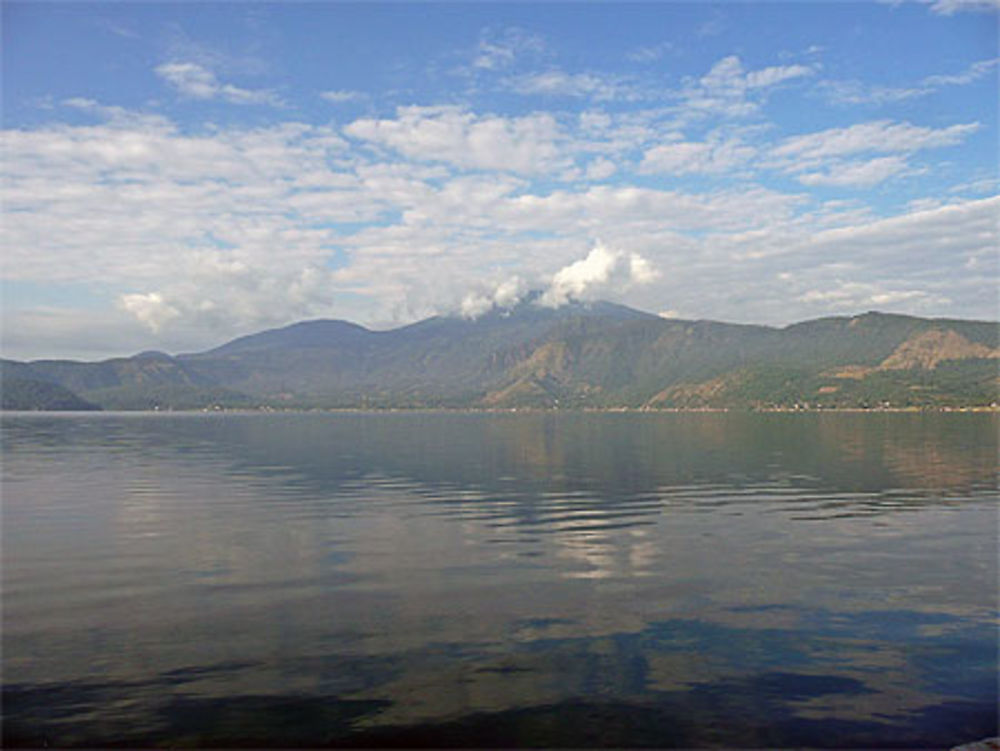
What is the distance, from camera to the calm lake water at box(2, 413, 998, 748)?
18.6 metres

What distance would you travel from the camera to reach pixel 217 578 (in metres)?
34.3

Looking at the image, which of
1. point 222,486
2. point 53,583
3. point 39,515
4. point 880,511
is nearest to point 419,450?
point 222,486

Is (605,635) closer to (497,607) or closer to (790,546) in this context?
(497,607)

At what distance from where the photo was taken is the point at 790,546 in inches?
1614

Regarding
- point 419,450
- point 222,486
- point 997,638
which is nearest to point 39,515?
point 222,486

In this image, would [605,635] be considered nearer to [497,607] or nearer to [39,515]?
[497,607]

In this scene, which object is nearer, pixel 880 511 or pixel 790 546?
pixel 790 546

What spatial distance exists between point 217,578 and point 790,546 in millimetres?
31457

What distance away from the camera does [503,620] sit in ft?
89.0

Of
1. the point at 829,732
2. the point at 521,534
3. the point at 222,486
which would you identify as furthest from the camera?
the point at 222,486

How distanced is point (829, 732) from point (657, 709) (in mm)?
4292

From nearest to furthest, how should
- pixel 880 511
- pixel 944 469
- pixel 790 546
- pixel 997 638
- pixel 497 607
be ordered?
pixel 997 638
pixel 497 607
pixel 790 546
pixel 880 511
pixel 944 469

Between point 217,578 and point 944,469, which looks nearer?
point 217,578

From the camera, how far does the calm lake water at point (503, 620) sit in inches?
733
